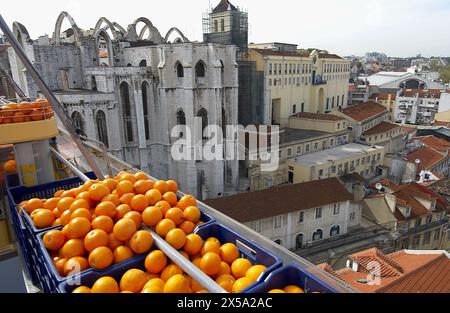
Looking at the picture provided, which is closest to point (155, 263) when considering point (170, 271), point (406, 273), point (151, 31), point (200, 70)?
point (170, 271)

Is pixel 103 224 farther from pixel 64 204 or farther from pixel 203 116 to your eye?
pixel 203 116

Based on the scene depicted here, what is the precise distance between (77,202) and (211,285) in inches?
80.9

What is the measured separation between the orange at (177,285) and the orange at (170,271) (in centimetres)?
20

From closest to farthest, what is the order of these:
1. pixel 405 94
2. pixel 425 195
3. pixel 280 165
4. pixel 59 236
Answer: pixel 59 236, pixel 425 195, pixel 280 165, pixel 405 94

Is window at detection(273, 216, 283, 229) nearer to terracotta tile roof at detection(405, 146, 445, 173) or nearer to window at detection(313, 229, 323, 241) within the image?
window at detection(313, 229, 323, 241)

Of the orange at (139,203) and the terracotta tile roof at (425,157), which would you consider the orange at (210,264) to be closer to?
the orange at (139,203)

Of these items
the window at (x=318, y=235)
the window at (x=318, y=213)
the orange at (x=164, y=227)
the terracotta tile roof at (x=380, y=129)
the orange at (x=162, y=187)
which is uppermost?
the orange at (x=162, y=187)

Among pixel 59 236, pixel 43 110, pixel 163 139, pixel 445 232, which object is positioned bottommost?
pixel 445 232

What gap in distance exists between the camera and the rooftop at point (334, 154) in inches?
992

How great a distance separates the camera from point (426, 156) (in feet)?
98.1

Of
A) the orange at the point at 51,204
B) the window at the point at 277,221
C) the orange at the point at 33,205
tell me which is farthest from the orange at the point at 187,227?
the window at the point at 277,221

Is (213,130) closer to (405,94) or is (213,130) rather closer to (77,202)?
(77,202)

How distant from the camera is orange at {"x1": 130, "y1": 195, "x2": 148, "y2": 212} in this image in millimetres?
3602

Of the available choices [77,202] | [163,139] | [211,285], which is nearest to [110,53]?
[163,139]
